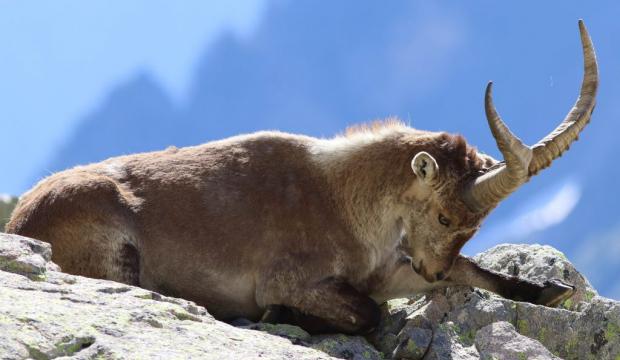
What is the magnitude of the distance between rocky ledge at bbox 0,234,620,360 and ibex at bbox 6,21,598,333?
1.83 feet

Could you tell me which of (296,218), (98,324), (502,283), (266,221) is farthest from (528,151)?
(98,324)

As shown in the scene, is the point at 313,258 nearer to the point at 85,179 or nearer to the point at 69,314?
the point at 85,179

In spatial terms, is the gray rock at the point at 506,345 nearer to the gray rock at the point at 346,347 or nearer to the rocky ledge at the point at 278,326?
Result: the rocky ledge at the point at 278,326

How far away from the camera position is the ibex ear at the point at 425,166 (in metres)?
11.1

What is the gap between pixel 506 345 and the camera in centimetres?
962

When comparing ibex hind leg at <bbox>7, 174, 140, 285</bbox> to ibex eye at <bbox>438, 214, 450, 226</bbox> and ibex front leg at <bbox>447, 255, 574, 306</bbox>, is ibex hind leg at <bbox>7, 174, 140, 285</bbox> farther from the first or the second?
ibex front leg at <bbox>447, 255, 574, 306</bbox>

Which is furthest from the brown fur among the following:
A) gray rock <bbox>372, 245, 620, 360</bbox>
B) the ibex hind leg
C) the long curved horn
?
gray rock <bbox>372, 245, 620, 360</bbox>

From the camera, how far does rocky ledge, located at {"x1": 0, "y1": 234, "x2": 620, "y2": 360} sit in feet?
21.3

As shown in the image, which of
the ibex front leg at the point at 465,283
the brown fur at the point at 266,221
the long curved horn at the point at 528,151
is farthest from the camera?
the ibex front leg at the point at 465,283

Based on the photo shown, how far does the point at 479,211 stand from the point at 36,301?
5.85 m

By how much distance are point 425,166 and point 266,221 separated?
1.99 metres

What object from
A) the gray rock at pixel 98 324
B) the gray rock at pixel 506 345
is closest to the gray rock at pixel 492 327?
the gray rock at pixel 506 345

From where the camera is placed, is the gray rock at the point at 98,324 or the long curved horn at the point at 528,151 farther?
the long curved horn at the point at 528,151

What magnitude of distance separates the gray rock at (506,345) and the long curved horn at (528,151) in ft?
5.51
